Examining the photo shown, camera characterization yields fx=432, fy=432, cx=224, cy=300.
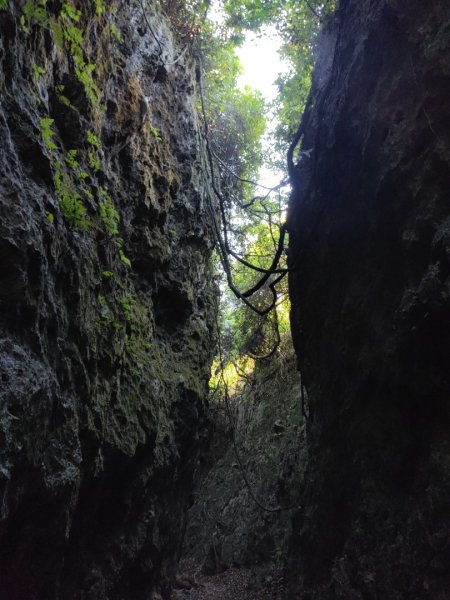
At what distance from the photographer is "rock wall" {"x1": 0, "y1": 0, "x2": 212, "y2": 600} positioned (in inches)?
115

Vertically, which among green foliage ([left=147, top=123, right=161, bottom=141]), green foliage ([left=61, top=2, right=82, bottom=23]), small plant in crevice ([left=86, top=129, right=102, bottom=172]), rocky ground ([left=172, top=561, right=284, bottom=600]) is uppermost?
green foliage ([left=147, top=123, right=161, bottom=141])

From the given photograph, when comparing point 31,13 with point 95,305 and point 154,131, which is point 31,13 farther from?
point 154,131

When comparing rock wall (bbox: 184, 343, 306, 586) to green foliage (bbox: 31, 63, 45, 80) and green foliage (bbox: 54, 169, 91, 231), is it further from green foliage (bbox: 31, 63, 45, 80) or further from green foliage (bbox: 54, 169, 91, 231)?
green foliage (bbox: 31, 63, 45, 80)

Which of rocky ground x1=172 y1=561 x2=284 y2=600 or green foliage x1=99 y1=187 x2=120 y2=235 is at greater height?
green foliage x1=99 y1=187 x2=120 y2=235

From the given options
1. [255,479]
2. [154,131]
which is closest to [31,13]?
[154,131]

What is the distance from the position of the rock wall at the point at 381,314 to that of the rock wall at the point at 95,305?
6.95ft

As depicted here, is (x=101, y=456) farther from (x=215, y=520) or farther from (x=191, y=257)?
(x=215, y=520)

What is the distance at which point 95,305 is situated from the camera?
4.25 meters

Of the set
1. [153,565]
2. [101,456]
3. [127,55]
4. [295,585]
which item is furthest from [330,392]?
[127,55]

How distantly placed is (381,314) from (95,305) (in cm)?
281

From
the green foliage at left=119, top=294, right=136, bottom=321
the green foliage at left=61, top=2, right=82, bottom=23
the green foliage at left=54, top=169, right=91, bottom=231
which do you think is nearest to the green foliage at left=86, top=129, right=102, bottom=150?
the green foliage at left=54, top=169, right=91, bottom=231

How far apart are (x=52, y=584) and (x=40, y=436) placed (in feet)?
6.27

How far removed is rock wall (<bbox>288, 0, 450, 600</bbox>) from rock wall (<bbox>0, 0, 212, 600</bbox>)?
2.12m

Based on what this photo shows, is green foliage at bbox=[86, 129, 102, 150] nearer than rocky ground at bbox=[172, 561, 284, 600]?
Yes
